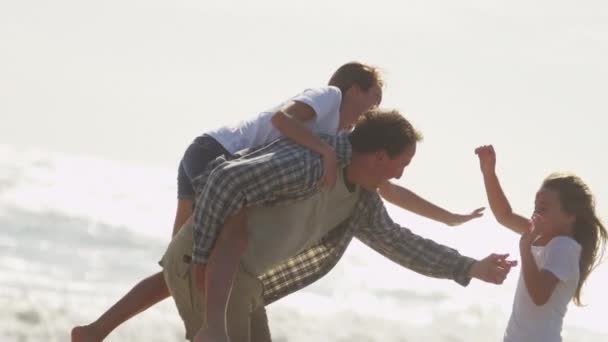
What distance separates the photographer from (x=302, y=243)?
5105 mm

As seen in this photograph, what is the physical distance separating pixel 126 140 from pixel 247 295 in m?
44.5

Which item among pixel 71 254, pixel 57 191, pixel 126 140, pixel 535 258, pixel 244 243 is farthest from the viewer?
pixel 126 140

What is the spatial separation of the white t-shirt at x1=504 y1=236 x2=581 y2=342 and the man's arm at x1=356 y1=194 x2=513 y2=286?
11 cm

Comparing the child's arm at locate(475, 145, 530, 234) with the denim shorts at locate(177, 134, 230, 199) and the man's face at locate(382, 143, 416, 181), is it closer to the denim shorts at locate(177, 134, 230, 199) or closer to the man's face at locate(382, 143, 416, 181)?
the man's face at locate(382, 143, 416, 181)

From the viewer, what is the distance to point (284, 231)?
501 centimetres

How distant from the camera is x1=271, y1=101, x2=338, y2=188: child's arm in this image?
490cm

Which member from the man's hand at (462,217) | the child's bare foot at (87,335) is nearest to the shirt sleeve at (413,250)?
the man's hand at (462,217)

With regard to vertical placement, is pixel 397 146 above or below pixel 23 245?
above

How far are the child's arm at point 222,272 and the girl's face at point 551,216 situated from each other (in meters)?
0.99

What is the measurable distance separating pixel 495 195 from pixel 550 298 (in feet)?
1.27

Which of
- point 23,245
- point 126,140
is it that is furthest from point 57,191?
point 126,140

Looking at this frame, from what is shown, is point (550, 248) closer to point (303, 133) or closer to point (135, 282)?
point (303, 133)

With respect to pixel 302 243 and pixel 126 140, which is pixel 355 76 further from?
pixel 126 140

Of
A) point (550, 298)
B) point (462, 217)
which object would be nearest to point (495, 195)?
point (462, 217)
